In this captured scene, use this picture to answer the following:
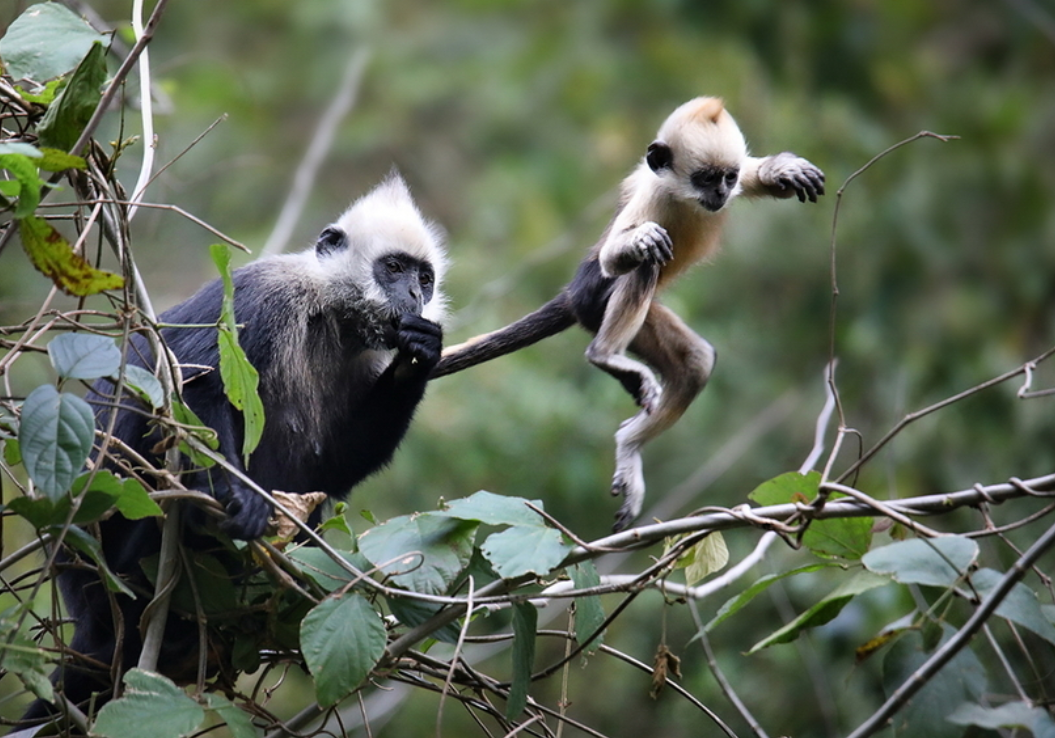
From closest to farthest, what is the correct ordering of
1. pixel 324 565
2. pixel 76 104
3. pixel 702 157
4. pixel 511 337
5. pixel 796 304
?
1. pixel 76 104
2. pixel 324 565
3. pixel 702 157
4. pixel 511 337
5. pixel 796 304

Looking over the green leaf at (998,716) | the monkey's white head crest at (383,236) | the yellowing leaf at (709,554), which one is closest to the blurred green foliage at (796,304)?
the monkey's white head crest at (383,236)

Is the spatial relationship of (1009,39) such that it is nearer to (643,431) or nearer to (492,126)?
(492,126)

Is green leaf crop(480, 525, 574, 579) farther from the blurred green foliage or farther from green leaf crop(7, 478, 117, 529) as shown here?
the blurred green foliage

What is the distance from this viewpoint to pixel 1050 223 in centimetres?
480

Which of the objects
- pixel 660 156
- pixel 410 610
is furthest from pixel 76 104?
pixel 660 156

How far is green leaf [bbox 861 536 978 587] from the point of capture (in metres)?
1.39

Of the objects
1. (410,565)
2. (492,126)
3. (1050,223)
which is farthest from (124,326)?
(492,126)

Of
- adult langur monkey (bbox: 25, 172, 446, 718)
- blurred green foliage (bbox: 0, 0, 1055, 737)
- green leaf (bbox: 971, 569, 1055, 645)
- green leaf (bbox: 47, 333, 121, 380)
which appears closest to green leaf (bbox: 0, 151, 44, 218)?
green leaf (bbox: 47, 333, 121, 380)

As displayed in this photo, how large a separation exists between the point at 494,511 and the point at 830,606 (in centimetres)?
55

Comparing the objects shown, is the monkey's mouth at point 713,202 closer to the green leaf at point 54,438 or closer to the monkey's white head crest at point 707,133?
the monkey's white head crest at point 707,133

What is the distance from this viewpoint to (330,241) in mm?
2654

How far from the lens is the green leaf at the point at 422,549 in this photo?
163 cm

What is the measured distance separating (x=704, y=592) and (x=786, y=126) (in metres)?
3.74

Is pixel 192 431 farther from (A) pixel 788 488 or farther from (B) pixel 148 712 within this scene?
(A) pixel 788 488
